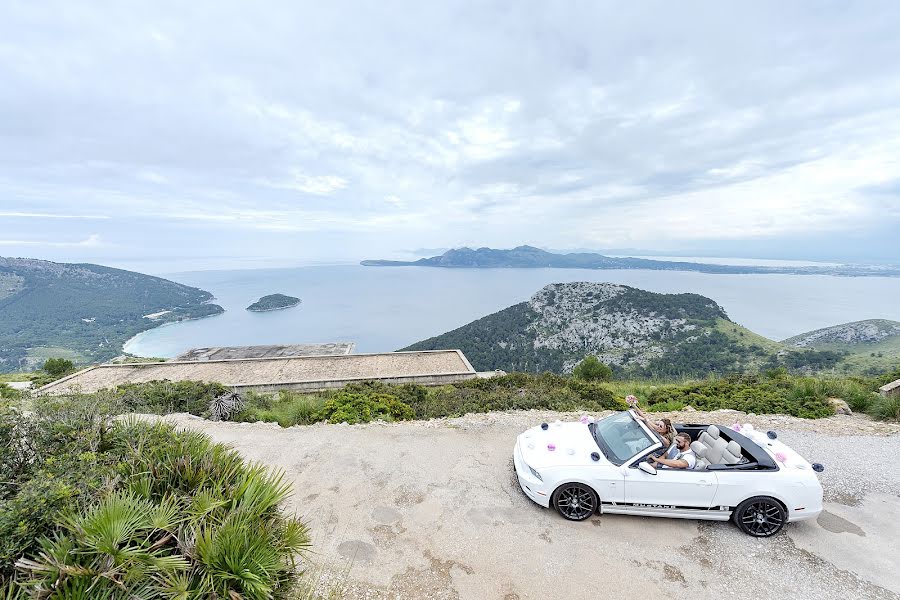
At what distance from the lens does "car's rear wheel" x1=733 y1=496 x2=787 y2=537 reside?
15.4 ft

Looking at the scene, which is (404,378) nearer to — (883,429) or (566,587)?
(566,587)

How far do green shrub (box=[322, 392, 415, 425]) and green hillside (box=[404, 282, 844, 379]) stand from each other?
3115 centimetres

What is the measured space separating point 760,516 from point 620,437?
183 centimetres

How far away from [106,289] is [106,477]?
14530 cm

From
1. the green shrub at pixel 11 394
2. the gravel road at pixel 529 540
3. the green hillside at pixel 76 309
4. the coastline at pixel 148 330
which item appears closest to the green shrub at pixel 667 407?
the gravel road at pixel 529 540

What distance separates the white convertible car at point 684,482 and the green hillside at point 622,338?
3183cm

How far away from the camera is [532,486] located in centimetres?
516

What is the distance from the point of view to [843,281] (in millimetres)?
193625

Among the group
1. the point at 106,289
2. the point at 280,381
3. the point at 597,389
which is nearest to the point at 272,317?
the point at 106,289

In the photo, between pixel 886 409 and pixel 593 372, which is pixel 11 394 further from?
pixel 886 409

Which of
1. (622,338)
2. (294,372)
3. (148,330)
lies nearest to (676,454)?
(294,372)

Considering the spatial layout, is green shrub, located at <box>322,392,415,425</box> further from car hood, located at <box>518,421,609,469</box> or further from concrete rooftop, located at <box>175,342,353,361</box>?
concrete rooftop, located at <box>175,342,353,361</box>

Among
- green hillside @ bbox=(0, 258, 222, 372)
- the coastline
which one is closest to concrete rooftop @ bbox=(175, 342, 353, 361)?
the coastline

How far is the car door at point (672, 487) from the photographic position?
4.73 m
